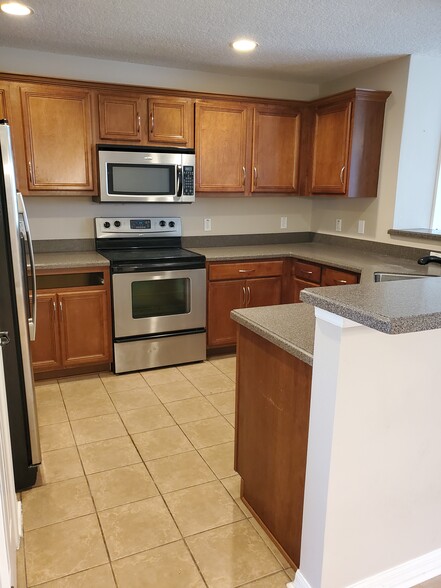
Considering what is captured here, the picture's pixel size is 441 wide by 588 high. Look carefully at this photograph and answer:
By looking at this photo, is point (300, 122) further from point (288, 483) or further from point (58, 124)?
point (288, 483)

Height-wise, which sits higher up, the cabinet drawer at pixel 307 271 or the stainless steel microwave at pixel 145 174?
the stainless steel microwave at pixel 145 174

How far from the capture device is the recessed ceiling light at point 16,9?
251cm

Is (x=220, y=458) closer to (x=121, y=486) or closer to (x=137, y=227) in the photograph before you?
(x=121, y=486)

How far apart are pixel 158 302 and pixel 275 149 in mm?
1727

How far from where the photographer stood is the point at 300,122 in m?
4.07

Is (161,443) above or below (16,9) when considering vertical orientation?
below

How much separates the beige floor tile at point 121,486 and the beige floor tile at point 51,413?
0.68 metres

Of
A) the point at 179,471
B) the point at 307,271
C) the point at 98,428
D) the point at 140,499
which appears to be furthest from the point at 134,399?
the point at 307,271

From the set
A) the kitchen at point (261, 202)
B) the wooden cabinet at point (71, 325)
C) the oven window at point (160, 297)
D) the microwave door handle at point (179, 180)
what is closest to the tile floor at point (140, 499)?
the wooden cabinet at point (71, 325)

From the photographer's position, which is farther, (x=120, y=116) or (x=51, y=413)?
(x=120, y=116)

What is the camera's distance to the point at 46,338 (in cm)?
330

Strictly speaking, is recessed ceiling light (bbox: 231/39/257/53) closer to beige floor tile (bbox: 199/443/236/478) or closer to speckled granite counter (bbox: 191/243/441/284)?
speckled granite counter (bbox: 191/243/441/284)

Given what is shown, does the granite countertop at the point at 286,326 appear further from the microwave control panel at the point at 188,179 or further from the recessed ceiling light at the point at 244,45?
the recessed ceiling light at the point at 244,45

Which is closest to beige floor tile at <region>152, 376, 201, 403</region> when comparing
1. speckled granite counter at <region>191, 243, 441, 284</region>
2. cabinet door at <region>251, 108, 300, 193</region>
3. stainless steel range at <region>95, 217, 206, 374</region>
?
stainless steel range at <region>95, 217, 206, 374</region>
